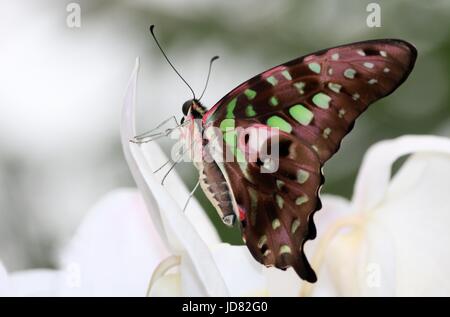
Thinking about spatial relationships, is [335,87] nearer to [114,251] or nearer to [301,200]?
[301,200]

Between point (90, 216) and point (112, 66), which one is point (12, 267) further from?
point (112, 66)

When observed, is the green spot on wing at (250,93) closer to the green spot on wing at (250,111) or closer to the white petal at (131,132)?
the green spot on wing at (250,111)

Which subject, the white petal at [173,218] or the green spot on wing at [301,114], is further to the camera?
the green spot on wing at [301,114]

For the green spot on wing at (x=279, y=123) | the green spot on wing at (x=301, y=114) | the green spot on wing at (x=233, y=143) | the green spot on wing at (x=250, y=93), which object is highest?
the green spot on wing at (x=250, y=93)

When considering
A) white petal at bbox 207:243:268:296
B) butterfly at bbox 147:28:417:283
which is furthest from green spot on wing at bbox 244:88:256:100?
white petal at bbox 207:243:268:296

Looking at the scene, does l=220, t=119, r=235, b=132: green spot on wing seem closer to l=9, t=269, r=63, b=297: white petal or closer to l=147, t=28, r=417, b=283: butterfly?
l=147, t=28, r=417, b=283: butterfly

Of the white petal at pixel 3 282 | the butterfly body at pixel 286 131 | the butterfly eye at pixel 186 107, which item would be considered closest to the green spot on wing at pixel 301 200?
the butterfly body at pixel 286 131

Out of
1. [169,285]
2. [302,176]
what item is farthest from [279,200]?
[169,285]
